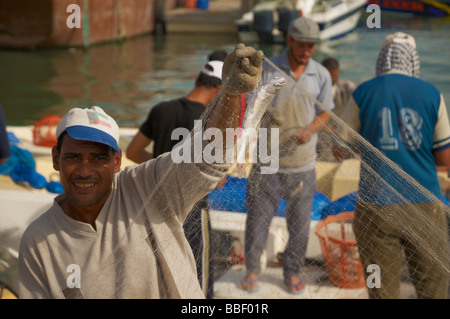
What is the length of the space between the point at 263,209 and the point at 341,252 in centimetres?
110

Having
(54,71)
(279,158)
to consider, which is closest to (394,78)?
(279,158)

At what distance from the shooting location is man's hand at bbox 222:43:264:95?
1.84 metres

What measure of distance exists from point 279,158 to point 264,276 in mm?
1684

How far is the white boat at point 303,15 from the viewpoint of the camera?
19188mm

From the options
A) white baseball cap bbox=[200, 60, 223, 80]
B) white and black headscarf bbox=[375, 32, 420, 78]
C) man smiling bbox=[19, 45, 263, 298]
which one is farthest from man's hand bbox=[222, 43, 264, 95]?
white and black headscarf bbox=[375, 32, 420, 78]

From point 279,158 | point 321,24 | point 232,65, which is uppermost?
point 232,65

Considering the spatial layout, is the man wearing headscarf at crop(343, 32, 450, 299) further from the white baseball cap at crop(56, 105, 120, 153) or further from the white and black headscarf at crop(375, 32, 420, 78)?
the white baseball cap at crop(56, 105, 120, 153)

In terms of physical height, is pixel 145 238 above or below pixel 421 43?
above

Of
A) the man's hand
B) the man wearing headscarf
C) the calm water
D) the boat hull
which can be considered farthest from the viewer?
the boat hull

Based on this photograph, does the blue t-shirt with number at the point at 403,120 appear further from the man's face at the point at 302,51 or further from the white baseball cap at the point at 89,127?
the white baseball cap at the point at 89,127

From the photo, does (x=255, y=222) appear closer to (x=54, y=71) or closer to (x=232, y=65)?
(x=232, y=65)

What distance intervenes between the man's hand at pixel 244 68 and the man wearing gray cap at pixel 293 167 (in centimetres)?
61

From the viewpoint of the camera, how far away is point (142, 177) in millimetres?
2047
